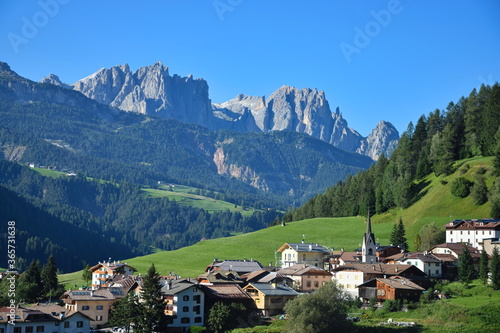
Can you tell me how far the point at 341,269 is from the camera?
9912 cm

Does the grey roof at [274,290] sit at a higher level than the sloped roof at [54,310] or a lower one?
higher

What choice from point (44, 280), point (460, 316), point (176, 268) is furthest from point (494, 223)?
point (44, 280)

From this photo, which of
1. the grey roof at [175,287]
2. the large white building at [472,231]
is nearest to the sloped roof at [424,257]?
the large white building at [472,231]

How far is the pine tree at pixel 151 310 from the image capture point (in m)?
77.4

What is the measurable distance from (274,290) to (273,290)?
0.43 feet

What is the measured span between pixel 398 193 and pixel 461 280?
57.2 m

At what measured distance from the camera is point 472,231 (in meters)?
118

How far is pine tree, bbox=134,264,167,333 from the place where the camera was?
77.4 metres

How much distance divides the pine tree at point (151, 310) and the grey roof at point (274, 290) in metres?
15.1

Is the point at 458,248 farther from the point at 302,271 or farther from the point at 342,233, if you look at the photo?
the point at 342,233

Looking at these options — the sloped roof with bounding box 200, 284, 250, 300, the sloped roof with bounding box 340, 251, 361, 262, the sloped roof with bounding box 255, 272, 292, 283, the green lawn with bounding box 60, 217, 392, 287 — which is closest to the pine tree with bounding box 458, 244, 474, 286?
the sloped roof with bounding box 340, 251, 361, 262

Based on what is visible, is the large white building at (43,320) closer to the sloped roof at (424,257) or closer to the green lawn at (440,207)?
the sloped roof at (424,257)

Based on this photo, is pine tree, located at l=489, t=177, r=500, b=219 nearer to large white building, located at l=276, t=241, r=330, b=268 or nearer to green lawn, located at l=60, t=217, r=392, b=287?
green lawn, located at l=60, t=217, r=392, b=287

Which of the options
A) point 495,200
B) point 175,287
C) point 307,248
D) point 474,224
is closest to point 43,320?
point 175,287
